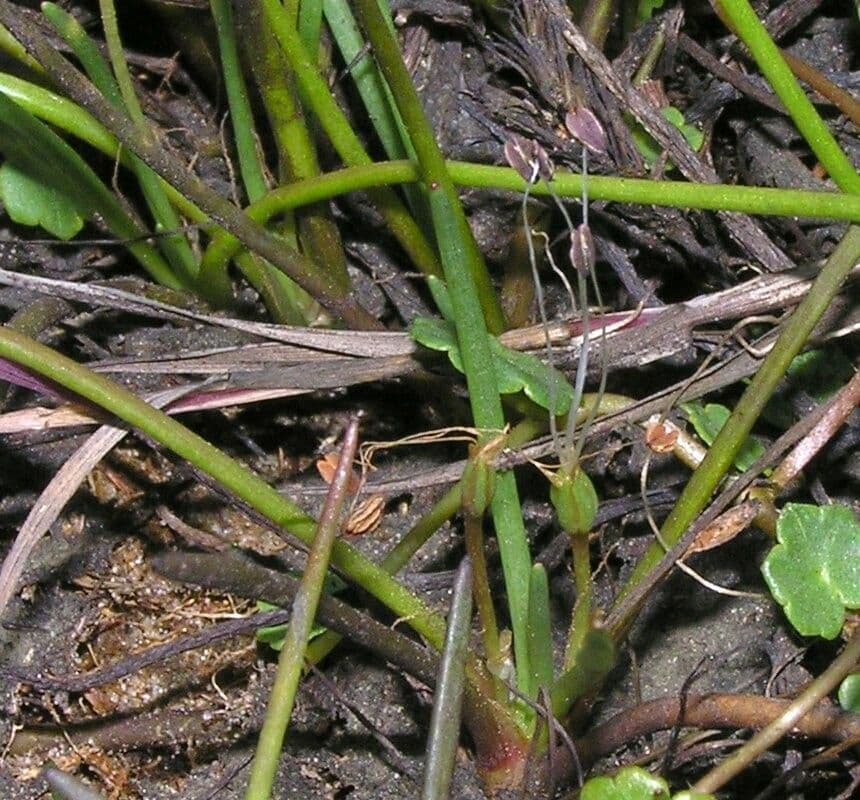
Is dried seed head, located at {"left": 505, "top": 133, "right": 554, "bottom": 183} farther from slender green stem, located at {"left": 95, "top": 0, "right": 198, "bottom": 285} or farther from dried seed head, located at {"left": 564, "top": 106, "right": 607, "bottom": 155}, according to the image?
slender green stem, located at {"left": 95, "top": 0, "right": 198, "bottom": 285}

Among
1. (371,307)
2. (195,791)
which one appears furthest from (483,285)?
(195,791)

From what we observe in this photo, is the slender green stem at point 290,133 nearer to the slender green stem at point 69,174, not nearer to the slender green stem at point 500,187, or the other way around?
the slender green stem at point 500,187

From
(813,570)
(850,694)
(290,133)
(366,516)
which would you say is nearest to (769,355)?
(813,570)

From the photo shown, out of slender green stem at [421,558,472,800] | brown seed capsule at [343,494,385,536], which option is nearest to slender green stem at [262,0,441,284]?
brown seed capsule at [343,494,385,536]

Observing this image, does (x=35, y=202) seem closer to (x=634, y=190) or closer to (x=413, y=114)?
(x=413, y=114)

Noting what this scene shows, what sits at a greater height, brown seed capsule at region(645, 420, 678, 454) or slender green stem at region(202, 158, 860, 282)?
slender green stem at region(202, 158, 860, 282)

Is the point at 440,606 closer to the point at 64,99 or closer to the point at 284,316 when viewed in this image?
the point at 284,316
